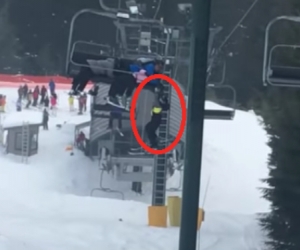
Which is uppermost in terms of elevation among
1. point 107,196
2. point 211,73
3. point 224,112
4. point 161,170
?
point 211,73

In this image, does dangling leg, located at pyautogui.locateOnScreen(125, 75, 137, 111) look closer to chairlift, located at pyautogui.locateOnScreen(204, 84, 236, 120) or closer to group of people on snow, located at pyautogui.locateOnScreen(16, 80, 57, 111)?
chairlift, located at pyautogui.locateOnScreen(204, 84, 236, 120)

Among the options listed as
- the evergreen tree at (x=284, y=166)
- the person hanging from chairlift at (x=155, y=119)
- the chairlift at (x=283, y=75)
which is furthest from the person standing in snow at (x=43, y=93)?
the chairlift at (x=283, y=75)

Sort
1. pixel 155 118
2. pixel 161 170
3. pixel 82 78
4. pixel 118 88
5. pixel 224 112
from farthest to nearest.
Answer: pixel 161 170 < pixel 155 118 < pixel 224 112 < pixel 118 88 < pixel 82 78

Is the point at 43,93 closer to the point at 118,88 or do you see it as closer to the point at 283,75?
the point at 118,88

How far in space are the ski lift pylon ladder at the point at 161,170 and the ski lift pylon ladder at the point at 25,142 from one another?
423mm

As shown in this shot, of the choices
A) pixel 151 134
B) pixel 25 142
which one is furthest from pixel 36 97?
pixel 151 134

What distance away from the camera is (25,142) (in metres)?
2.44

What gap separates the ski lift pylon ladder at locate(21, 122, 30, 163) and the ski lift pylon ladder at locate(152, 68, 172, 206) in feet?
1.39

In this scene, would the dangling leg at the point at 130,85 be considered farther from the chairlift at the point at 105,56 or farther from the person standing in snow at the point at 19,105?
the person standing in snow at the point at 19,105

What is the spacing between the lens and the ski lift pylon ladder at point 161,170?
2.46m

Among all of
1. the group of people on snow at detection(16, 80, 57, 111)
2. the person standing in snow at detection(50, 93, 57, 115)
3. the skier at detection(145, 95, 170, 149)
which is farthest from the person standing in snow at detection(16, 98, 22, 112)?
the skier at detection(145, 95, 170, 149)

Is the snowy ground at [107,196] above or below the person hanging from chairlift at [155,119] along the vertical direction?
below

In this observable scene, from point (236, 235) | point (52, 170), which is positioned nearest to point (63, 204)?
point (52, 170)

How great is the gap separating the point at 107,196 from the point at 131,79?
0.67 metres
